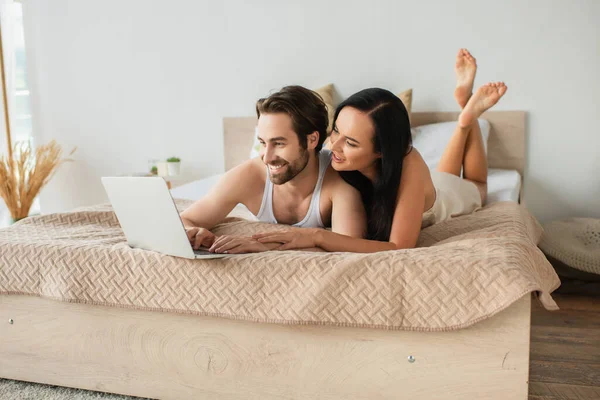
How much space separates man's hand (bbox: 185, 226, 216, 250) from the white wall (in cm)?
205

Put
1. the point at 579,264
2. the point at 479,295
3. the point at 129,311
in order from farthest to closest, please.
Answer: the point at 579,264
the point at 129,311
the point at 479,295

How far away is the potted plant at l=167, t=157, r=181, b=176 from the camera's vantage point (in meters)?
3.73

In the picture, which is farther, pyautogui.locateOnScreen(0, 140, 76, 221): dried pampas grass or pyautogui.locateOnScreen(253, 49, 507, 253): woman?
pyautogui.locateOnScreen(0, 140, 76, 221): dried pampas grass

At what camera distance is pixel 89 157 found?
13.6ft

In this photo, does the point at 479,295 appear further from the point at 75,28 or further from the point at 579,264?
the point at 75,28

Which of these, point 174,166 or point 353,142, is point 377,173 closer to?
point 353,142

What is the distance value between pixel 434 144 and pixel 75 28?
8.33 feet

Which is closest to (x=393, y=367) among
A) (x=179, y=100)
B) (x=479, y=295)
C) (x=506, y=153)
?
(x=479, y=295)

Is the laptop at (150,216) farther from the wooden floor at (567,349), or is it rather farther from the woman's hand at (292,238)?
Answer: the wooden floor at (567,349)

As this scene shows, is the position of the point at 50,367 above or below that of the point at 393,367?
below

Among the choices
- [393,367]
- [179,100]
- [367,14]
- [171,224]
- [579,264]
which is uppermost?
[367,14]

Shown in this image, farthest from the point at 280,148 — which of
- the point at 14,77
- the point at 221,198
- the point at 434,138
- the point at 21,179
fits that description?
the point at 14,77

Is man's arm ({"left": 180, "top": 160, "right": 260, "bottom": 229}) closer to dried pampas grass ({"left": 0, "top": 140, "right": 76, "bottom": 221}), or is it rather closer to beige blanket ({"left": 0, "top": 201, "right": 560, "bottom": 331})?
Answer: beige blanket ({"left": 0, "top": 201, "right": 560, "bottom": 331})

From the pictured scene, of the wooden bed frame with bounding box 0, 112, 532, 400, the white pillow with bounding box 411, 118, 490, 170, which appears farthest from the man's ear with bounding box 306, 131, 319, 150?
the white pillow with bounding box 411, 118, 490, 170
